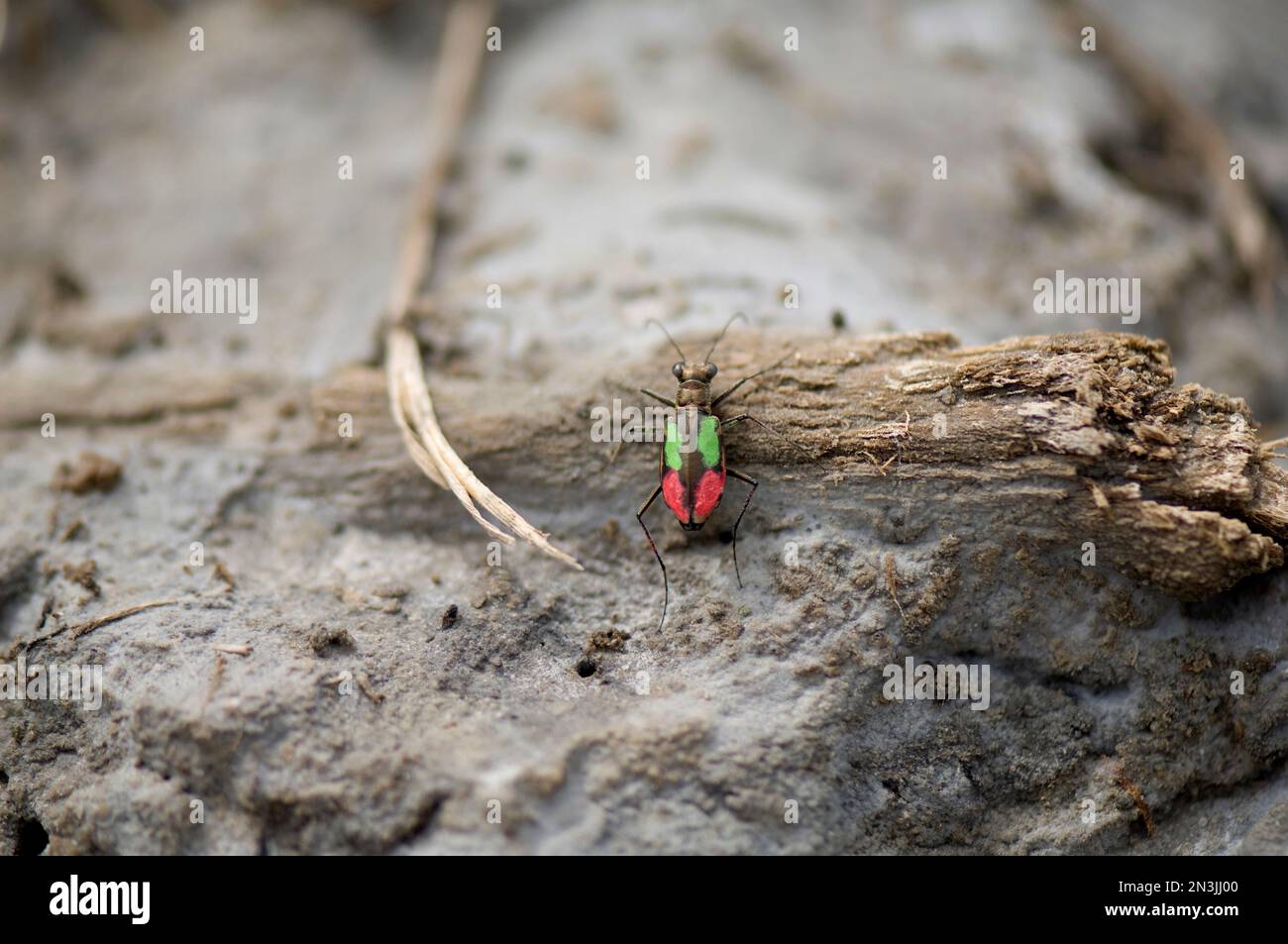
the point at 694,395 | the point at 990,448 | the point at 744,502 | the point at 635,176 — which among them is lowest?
the point at 744,502

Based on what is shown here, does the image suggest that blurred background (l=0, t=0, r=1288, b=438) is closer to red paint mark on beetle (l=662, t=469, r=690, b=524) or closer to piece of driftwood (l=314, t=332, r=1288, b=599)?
piece of driftwood (l=314, t=332, r=1288, b=599)

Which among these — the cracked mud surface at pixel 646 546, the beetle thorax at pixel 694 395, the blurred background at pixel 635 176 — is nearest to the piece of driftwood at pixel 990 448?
the cracked mud surface at pixel 646 546

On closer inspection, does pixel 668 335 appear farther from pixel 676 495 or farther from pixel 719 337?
pixel 676 495

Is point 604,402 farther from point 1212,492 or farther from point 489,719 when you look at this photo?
point 1212,492

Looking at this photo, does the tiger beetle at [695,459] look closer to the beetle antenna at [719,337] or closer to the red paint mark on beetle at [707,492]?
the red paint mark on beetle at [707,492]

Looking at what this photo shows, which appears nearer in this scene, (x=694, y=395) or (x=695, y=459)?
(x=695, y=459)

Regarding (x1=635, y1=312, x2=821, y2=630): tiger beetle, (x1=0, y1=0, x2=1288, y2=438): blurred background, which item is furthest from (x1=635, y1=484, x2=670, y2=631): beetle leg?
(x1=0, y1=0, x2=1288, y2=438): blurred background

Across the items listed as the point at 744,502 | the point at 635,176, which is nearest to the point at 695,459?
the point at 744,502
